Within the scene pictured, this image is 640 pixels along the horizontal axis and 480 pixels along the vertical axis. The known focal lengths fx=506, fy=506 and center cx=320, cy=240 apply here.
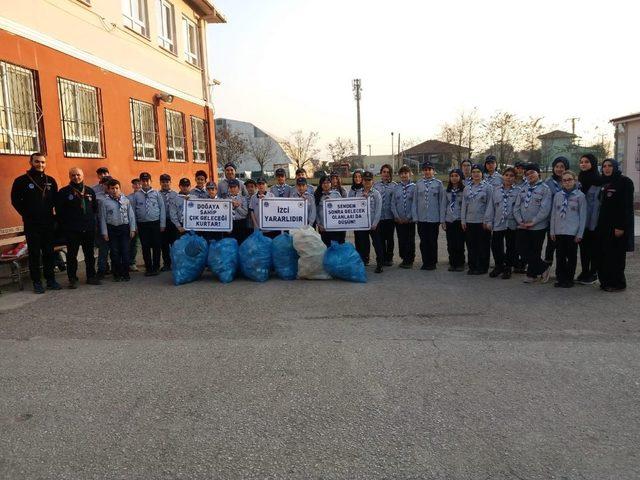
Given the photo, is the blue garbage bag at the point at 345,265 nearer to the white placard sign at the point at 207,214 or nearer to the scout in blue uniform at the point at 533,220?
the white placard sign at the point at 207,214

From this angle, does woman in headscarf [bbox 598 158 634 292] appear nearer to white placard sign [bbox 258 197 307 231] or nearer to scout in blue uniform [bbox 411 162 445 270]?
scout in blue uniform [bbox 411 162 445 270]

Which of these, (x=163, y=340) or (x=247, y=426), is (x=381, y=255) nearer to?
(x=163, y=340)

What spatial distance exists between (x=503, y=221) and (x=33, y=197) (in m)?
7.15

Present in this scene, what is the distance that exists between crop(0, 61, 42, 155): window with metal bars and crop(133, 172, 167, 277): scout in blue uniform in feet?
7.46

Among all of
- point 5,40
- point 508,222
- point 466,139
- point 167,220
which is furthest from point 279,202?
point 466,139

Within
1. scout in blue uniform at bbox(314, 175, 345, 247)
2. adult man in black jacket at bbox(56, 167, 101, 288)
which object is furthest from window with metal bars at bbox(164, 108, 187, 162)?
scout in blue uniform at bbox(314, 175, 345, 247)

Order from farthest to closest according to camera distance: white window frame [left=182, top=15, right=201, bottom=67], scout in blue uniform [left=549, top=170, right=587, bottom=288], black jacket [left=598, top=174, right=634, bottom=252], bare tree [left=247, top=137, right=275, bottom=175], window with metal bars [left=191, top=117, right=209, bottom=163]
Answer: bare tree [left=247, top=137, right=275, bottom=175] < window with metal bars [left=191, top=117, right=209, bottom=163] < white window frame [left=182, top=15, right=201, bottom=67] < scout in blue uniform [left=549, top=170, right=587, bottom=288] < black jacket [left=598, top=174, right=634, bottom=252]

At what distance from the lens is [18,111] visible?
8.95 metres

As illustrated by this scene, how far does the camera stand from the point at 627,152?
2491cm

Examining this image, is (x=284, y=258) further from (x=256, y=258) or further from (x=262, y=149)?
(x=262, y=149)

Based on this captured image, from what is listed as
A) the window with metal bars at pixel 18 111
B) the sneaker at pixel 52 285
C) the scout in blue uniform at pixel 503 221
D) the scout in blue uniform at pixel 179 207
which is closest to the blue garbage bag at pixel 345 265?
the scout in blue uniform at pixel 503 221

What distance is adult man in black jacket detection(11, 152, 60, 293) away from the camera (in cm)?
739

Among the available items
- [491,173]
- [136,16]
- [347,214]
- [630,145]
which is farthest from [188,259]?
[630,145]

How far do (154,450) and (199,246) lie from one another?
5.21 meters
